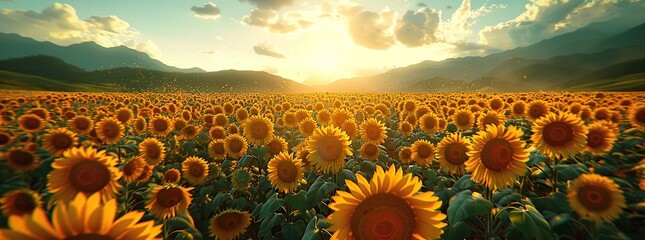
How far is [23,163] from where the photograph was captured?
6324 millimetres

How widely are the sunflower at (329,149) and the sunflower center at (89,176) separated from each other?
302 centimetres

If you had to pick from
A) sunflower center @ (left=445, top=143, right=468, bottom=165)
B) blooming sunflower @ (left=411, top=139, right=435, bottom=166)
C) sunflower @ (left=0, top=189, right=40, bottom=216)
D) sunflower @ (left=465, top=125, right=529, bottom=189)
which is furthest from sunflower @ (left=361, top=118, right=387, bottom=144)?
sunflower @ (left=0, top=189, right=40, bottom=216)

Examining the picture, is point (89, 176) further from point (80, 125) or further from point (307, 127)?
point (307, 127)

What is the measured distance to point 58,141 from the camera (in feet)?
22.4

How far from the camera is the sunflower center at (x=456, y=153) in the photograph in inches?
236

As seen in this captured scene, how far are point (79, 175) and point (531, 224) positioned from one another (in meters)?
5.37

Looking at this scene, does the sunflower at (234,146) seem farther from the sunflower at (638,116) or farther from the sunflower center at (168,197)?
the sunflower at (638,116)

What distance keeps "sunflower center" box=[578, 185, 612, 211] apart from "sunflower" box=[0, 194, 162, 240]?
5.18 meters

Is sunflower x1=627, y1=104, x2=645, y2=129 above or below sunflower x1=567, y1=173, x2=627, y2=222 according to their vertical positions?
above

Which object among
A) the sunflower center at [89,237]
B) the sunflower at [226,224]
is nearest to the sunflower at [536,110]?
the sunflower at [226,224]

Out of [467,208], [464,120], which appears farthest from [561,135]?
[464,120]

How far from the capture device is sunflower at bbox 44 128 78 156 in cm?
677

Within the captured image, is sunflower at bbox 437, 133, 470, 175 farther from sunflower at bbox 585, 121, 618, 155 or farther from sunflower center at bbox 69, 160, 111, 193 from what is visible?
sunflower center at bbox 69, 160, 111, 193

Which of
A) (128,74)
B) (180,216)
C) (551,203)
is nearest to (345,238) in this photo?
(180,216)
